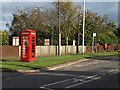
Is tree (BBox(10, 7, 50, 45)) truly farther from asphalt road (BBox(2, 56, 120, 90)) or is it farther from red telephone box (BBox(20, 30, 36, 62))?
asphalt road (BBox(2, 56, 120, 90))

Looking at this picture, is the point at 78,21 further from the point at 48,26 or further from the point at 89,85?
the point at 89,85

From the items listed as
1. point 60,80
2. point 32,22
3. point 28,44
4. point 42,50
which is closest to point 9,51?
point 42,50

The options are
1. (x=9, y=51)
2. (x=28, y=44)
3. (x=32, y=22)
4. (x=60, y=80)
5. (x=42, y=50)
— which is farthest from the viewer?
(x=32, y=22)

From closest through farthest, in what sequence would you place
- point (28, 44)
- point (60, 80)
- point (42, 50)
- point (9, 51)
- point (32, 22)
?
point (60, 80) < point (28, 44) < point (9, 51) < point (42, 50) < point (32, 22)

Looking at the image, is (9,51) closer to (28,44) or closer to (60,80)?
(28,44)

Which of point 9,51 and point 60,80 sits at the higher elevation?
point 9,51

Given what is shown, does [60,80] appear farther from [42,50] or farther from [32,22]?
[32,22]

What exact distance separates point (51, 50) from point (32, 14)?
2459 centimetres

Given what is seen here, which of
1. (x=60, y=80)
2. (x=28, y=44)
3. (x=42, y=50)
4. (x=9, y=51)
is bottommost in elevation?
(x=60, y=80)

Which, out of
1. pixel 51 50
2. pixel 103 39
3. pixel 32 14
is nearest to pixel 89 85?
pixel 51 50

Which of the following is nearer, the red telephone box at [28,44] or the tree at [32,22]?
the red telephone box at [28,44]

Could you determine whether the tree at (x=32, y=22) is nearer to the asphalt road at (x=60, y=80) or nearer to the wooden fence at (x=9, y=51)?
the wooden fence at (x=9, y=51)

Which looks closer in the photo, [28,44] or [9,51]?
[28,44]

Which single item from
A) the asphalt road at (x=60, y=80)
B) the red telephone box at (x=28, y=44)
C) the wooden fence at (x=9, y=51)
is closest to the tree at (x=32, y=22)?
the wooden fence at (x=9, y=51)
